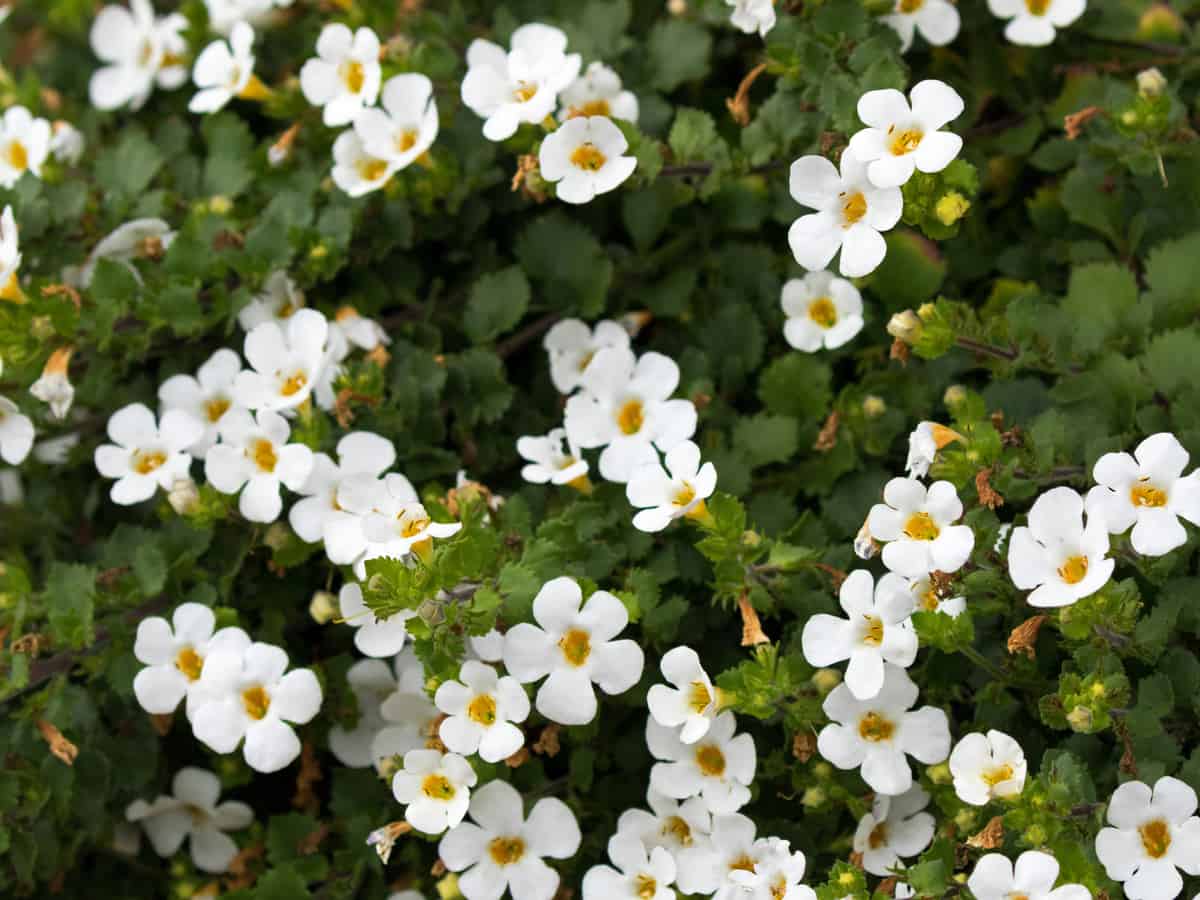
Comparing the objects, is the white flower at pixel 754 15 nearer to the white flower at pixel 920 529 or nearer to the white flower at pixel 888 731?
the white flower at pixel 920 529

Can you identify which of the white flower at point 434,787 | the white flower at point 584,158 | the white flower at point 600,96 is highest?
the white flower at point 584,158

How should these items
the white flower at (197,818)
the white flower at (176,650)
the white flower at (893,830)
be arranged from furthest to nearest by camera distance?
the white flower at (197,818) < the white flower at (176,650) < the white flower at (893,830)

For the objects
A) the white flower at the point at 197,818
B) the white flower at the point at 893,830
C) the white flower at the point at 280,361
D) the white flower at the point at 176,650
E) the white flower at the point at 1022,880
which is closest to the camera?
the white flower at the point at 1022,880

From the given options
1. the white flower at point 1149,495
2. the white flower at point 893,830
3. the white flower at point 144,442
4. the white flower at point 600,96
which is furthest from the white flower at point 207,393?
the white flower at point 1149,495

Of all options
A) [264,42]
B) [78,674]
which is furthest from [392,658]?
[264,42]

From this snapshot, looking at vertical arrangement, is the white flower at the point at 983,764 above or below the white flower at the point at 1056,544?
below

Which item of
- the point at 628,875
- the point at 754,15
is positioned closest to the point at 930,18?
the point at 754,15

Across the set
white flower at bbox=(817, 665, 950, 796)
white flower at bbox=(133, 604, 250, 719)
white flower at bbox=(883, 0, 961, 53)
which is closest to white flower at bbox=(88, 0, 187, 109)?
white flower at bbox=(133, 604, 250, 719)

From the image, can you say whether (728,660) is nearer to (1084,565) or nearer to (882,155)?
(1084,565)

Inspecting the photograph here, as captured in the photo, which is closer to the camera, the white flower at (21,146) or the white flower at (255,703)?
the white flower at (255,703)
